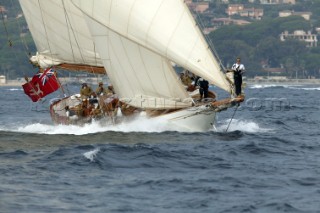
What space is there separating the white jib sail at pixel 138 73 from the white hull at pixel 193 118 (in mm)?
409

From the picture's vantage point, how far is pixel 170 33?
4194cm

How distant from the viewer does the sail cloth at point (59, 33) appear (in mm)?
49469

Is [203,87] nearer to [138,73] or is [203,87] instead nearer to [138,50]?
[138,73]

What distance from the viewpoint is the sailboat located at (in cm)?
4197

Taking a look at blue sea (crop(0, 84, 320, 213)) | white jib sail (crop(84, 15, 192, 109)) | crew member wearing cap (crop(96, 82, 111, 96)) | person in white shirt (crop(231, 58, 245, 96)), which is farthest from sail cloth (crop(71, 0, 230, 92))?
crew member wearing cap (crop(96, 82, 111, 96))

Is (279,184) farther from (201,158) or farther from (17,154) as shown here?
(17,154)

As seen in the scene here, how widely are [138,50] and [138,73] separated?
140 centimetres

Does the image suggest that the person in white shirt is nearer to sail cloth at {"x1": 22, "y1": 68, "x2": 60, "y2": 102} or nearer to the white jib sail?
the white jib sail

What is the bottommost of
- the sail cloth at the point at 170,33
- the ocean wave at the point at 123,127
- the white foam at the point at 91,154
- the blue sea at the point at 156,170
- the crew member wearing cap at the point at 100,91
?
the blue sea at the point at 156,170

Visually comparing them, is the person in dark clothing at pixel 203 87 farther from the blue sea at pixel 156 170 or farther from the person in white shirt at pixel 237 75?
the person in white shirt at pixel 237 75

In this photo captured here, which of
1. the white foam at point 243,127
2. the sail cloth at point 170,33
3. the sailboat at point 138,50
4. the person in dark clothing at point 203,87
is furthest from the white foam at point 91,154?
the white foam at point 243,127

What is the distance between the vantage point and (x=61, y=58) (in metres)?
52.2

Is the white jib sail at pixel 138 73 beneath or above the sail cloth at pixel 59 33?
beneath

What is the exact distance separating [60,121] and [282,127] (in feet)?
37.3
